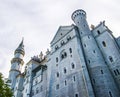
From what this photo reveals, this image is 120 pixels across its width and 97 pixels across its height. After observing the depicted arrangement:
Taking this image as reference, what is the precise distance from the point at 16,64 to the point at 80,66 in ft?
104

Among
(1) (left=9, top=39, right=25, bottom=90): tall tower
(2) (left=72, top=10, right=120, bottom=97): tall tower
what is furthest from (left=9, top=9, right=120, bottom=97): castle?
(1) (left=9, top=39, right=25, bottom=90): tall tower

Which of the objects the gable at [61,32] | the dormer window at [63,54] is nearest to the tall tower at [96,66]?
the gable at [61,32]

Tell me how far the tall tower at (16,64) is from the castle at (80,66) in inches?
308

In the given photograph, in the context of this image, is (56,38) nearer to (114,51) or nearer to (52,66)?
(52,66)

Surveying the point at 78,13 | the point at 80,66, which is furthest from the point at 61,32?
the point at 80,66

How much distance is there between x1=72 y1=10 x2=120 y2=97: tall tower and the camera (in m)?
25.2

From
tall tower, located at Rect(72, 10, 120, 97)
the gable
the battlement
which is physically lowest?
tall tower, located at Rect(72, 10, 120, 97)

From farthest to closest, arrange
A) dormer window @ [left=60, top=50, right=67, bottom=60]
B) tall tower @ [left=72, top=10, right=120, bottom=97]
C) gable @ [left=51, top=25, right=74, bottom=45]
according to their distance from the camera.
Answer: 1. gable @ [left=51, top=25, right=74, bottom=45]
2. dormer window @ [left=60, top=50, right=67, bottom=60]
3. tall tower @ [left=72, top=10, right=120, bottom=97]

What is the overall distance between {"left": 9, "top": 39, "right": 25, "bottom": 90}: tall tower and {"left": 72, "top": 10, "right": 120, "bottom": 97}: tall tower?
91.1ft

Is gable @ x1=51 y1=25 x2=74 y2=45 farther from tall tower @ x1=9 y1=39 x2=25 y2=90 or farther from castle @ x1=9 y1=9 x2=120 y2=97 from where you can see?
tall tower @ x1=9 y1=39 x2=25 y2=90

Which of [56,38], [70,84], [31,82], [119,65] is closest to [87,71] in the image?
[70,84]

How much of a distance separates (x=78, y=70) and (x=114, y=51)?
8.00m

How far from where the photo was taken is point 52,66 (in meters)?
36.7

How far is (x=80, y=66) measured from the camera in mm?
29000
